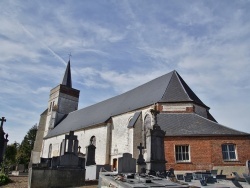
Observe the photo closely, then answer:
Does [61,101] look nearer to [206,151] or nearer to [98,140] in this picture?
[98,140]

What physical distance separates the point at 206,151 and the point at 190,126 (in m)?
2.12

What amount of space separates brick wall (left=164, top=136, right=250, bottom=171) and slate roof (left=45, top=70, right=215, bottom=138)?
426 centimetres

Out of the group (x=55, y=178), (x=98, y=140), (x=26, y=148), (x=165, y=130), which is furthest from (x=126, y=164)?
(x=26, y=148)

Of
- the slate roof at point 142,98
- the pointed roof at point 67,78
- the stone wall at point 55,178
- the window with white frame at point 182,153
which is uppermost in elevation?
the pointed roof at point 67,78

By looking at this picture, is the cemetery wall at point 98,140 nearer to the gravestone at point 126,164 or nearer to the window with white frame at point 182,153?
the window with white frame at point 182,153

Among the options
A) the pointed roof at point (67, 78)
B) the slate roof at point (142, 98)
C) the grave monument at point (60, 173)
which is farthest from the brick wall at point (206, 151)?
the pointed roof at point (67, 78)

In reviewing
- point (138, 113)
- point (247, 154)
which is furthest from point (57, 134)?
point (247, 154)

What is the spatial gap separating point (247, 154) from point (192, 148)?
137 inches

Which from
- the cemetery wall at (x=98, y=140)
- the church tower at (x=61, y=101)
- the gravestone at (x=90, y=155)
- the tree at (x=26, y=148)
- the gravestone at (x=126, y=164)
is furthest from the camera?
the tree at (x=26, y=148)

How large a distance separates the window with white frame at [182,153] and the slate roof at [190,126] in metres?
0.89

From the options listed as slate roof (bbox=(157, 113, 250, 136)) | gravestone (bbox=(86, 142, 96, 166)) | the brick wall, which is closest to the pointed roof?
slate roof (bbox=(157, 113, 250, 136))

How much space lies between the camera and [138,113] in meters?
19.6

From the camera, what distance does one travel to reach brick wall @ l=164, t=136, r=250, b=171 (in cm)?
1428

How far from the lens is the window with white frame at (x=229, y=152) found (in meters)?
14.5
